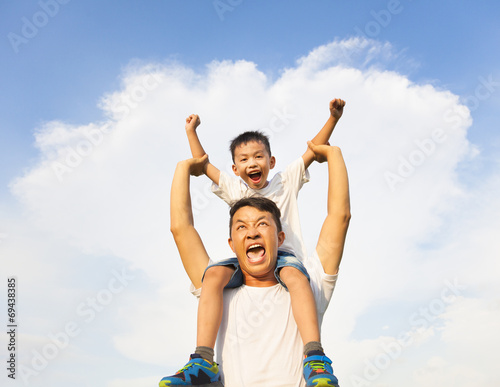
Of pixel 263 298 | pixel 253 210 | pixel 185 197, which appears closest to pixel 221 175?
pixel 185 197

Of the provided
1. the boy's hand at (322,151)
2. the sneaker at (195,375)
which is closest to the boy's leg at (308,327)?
the sneaker at (195,375)

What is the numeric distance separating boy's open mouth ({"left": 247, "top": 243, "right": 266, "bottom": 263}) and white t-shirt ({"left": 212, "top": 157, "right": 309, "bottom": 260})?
1092mm

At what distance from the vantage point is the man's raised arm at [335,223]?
3.16 meters

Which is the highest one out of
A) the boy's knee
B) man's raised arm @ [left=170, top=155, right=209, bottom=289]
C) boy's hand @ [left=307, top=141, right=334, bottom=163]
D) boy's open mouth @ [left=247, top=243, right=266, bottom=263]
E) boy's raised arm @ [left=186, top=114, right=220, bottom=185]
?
boy's raised arm @ [left=186, top=114, right=220, bottom=185]

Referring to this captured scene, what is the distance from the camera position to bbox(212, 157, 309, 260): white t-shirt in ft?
13.7

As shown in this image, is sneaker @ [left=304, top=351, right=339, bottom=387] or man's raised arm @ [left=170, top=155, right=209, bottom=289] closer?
sneaker @ [left=304, top=351, right=339, bottom=387]

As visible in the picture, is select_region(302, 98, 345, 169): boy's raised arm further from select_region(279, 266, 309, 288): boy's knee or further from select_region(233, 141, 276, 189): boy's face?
select_region(279, 266, 309, 288): boy's knee

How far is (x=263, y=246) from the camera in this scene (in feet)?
9.77

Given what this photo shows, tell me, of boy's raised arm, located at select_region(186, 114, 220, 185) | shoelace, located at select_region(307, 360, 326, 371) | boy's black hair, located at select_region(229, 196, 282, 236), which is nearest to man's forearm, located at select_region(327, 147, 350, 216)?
boy's black hair, located at select_region(229, 196, 282, 236)

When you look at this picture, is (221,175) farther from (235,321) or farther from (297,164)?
(235,321)

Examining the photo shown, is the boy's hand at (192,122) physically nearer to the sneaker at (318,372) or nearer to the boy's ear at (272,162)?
the boy's ear at (272,162)

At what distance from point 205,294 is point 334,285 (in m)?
0.95

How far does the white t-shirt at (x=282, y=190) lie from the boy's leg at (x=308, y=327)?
46.8 inches

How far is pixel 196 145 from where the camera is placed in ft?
14.1
